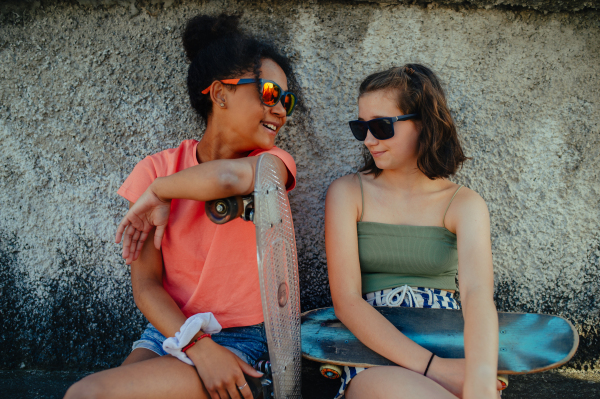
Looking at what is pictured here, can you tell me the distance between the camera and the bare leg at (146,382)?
1.25 metres

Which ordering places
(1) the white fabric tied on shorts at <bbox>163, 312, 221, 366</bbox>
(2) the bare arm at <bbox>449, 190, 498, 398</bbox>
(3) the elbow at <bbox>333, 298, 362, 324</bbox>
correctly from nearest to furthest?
(2) the bare arm at <bbox>449, 190, 498, 398</bbox> < (1) the white fabric tied on shorts at <bbox>163, 312, 221, 366</bbox> < (3) the elbow at <bbox>333, 298, 362, 324</bbox>

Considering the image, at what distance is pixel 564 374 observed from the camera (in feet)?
7.44

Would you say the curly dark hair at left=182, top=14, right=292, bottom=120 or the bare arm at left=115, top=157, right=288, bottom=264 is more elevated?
the curly dark hair at left=182, top=14, right=292, bottom=120

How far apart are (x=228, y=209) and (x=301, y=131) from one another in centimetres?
103

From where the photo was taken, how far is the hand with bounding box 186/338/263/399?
1393 mm

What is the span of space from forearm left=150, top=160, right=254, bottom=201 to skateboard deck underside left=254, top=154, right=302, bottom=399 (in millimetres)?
92

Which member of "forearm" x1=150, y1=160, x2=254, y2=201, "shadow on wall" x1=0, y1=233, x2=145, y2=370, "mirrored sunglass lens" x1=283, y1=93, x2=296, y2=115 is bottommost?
"shadow on wall" x1=0, y1=233, x2=145, y2=370

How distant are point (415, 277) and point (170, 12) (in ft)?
6.32

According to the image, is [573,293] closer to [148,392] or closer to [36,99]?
[148,392]

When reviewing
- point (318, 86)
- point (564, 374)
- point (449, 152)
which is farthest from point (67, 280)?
point (564, 374)

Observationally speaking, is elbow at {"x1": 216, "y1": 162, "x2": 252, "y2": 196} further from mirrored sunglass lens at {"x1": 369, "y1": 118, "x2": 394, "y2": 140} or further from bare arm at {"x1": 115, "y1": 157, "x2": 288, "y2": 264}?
mirrored sunglass lens at {"x1": 369, "y1": 118, "x2": 394, "y2": 140}

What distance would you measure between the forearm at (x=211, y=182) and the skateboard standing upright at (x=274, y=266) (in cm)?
4

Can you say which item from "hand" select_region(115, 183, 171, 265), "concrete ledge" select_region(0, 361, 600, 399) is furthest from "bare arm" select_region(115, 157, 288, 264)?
"concrete ledge" select_region(0, 361, 600, 399)

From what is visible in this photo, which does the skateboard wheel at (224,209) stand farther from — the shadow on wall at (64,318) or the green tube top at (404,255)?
the shadow on wall at (64,318)
